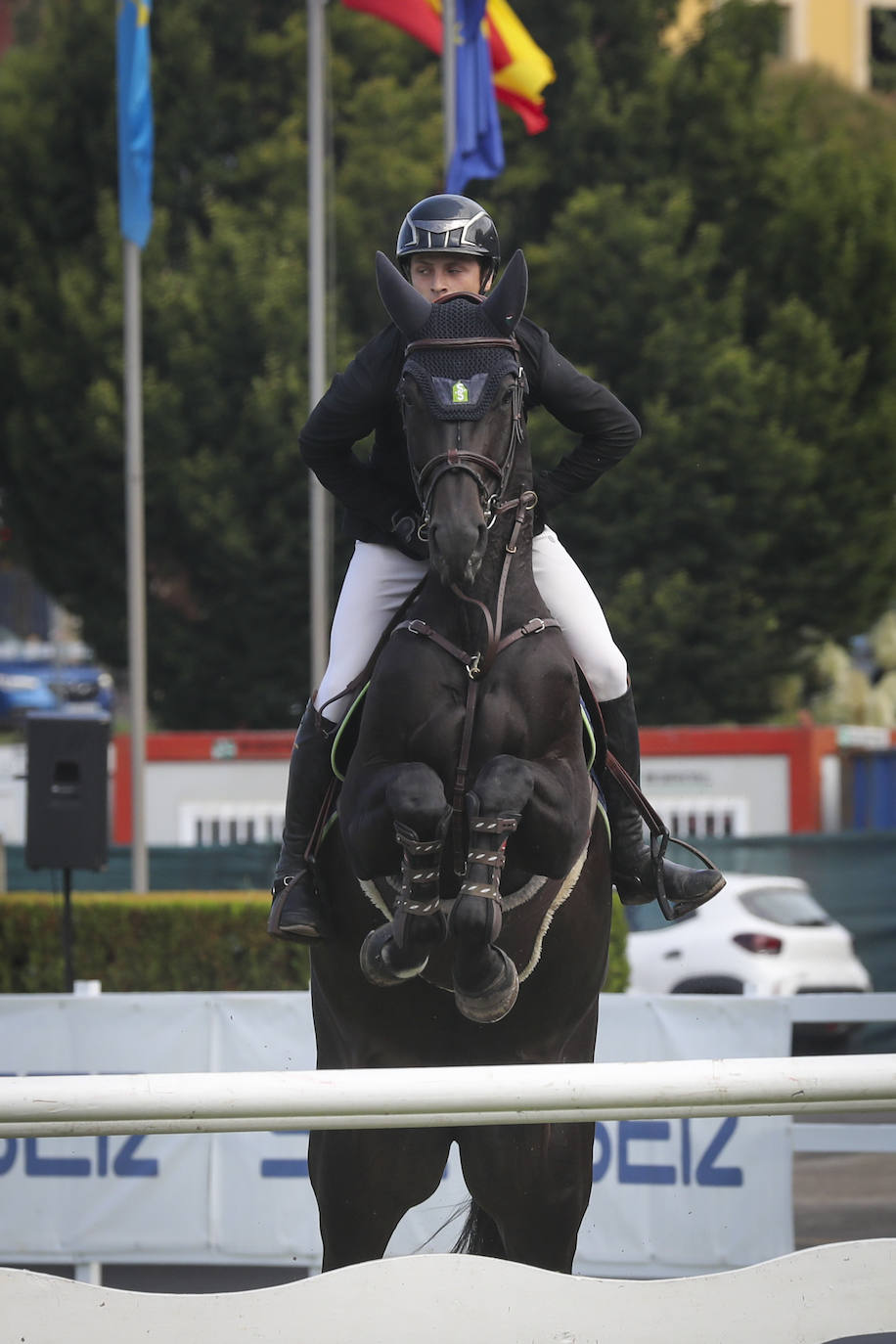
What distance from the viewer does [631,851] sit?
494 cm

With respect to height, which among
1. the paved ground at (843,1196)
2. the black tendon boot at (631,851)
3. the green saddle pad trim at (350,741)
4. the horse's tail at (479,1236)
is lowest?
the paved ground at (843,1196)

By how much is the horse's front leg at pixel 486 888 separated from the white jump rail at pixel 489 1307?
1.03 metres

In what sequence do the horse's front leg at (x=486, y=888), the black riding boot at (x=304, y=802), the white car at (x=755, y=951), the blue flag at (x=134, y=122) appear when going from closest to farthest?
the horse's front leg at (x=486, y=888)
the black riding boot at (x=304, y=802)
the white car at (x=755, y=951)
the blue flag at (x=134, y=122)

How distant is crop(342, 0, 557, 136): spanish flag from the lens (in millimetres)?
17734

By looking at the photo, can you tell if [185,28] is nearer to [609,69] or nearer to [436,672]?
[609,69]

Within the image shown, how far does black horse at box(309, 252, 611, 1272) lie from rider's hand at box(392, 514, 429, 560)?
0.96ft

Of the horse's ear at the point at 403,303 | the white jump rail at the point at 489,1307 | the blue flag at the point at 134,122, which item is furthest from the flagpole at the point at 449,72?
the white jump rail at the point at 489,1307

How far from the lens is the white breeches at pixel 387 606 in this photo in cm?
468

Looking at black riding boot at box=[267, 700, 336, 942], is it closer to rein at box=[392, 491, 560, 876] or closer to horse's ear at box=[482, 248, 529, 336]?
rein at box=[392, 491, 560, 876]

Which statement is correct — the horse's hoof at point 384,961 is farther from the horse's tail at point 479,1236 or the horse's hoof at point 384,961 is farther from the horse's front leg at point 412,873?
the horse's tail at point 479,1236

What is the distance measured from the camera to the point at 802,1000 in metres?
8.16

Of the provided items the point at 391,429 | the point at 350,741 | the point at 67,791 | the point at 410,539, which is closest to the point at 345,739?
the point at 350,741

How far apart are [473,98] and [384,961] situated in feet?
44.1

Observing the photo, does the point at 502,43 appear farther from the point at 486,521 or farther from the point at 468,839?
the point at 468,839
